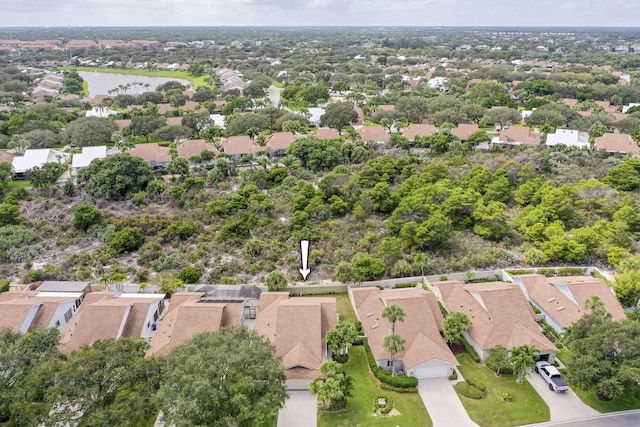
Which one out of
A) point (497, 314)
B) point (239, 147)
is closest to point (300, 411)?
point (497, 314)

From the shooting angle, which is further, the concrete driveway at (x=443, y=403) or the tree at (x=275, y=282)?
the tree at (x=275, y=282)

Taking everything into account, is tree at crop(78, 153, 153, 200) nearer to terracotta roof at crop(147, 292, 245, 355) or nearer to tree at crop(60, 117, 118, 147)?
tree at crop(60, 117, 118, 147)

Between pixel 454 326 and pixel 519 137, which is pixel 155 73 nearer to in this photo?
pixel 519 137

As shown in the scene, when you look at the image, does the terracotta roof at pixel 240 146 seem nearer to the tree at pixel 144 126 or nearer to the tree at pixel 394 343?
the tree at pixel 144 126

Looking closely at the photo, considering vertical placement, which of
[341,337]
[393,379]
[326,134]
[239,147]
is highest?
[326,134]

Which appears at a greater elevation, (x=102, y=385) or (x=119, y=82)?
(x=119, y=82)

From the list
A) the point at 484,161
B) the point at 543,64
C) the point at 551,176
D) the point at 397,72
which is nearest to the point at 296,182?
the point at 484,161

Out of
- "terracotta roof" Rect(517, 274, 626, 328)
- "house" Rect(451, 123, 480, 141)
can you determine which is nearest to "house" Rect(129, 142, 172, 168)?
"house" Rect(451, 123, 480, 141)

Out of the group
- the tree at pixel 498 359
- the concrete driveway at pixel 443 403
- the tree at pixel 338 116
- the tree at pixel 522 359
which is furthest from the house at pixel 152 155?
the tree at pixel 522 359
